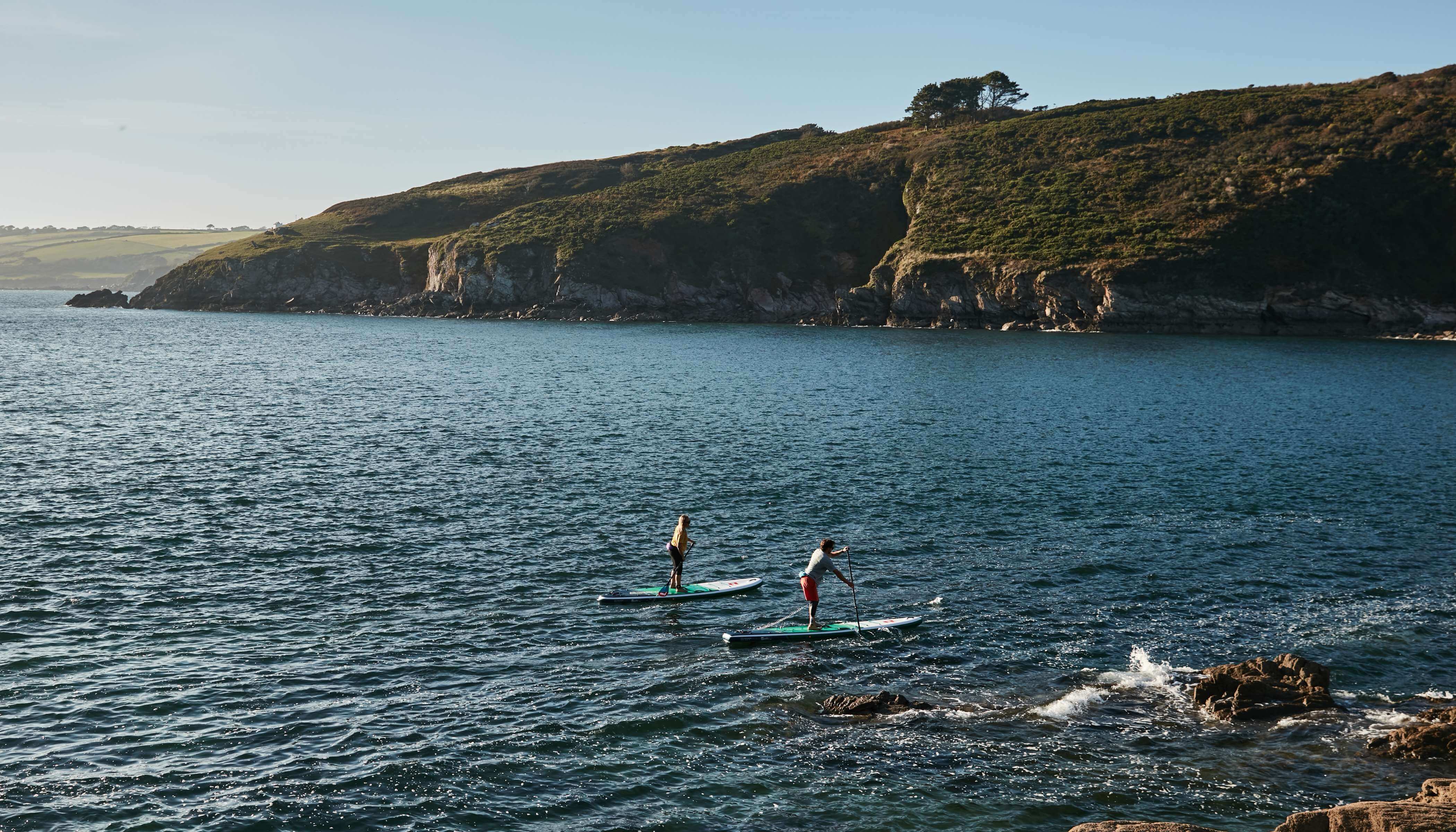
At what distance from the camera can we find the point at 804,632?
2672 centimetres

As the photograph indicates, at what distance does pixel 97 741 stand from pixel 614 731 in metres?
10.5

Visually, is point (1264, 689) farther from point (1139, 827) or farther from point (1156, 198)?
point (1156, 198)

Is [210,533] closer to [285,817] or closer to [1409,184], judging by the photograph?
[285,817]

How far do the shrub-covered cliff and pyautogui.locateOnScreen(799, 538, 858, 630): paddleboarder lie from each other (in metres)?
113

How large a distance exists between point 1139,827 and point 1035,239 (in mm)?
136643

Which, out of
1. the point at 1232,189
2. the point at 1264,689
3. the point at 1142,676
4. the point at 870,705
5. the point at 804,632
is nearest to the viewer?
the point at 870,705

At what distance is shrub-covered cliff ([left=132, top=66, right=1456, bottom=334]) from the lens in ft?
416

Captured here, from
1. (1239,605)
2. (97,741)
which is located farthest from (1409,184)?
(97,741)

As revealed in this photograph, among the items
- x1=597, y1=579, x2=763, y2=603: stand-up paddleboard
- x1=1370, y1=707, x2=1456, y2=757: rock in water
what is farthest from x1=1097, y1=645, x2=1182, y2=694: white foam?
x1=597, y1=579, x2=763, y2=603: stand-up paddleboard

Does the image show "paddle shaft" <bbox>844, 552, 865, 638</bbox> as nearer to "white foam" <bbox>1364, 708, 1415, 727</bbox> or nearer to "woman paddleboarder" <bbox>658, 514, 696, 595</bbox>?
"woman paddleboarder" <bbox>658, 514, 696, 595</bbox>

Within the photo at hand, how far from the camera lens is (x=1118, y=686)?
23375 mm

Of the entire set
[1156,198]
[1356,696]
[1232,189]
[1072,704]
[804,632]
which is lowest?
[1356,696]

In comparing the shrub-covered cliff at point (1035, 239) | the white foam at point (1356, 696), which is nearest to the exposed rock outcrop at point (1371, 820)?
the white foam at point (1356, 696)

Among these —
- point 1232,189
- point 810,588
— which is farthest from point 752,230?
point 810,588
